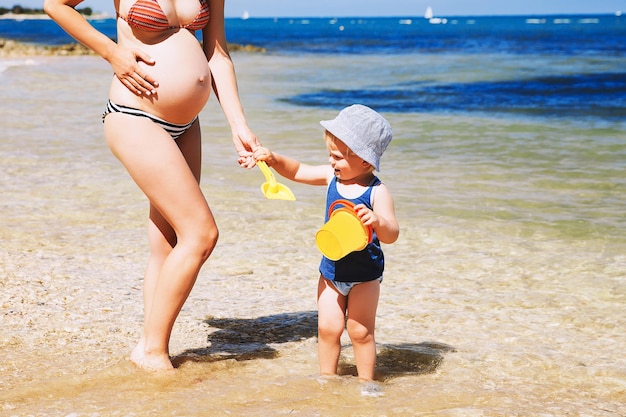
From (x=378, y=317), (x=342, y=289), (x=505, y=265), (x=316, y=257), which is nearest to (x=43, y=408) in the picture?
(x=342, y=289)

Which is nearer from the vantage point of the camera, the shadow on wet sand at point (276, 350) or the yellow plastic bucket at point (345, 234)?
the yellow plastic bucket at point (345, 234)

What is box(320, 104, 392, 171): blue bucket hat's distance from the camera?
10.2ft

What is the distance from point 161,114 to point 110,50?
0.32 meters

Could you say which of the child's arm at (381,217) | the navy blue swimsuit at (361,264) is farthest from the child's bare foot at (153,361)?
the child's arm at (381,217)

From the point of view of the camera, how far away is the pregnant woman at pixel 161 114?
3.08 meters

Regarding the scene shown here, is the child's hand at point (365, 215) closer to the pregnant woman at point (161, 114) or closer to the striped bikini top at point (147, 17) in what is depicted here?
the pregnant woman at point (161, 114)

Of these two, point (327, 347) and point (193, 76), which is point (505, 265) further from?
point (193, 76)

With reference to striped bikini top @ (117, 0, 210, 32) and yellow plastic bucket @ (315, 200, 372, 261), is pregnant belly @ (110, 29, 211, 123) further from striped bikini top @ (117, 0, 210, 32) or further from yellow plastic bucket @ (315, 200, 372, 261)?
yellow plastic bucket @ (315, 200, 372, 261)

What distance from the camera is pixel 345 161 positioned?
125 inches

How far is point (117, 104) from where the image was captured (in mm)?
3141

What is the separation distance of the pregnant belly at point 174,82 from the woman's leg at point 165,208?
7cm

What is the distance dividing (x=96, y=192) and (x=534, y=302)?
414 cm

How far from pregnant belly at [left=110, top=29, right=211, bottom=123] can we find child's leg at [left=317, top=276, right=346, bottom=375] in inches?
35.2

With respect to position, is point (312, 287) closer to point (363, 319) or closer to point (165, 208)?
point (363, 319)
